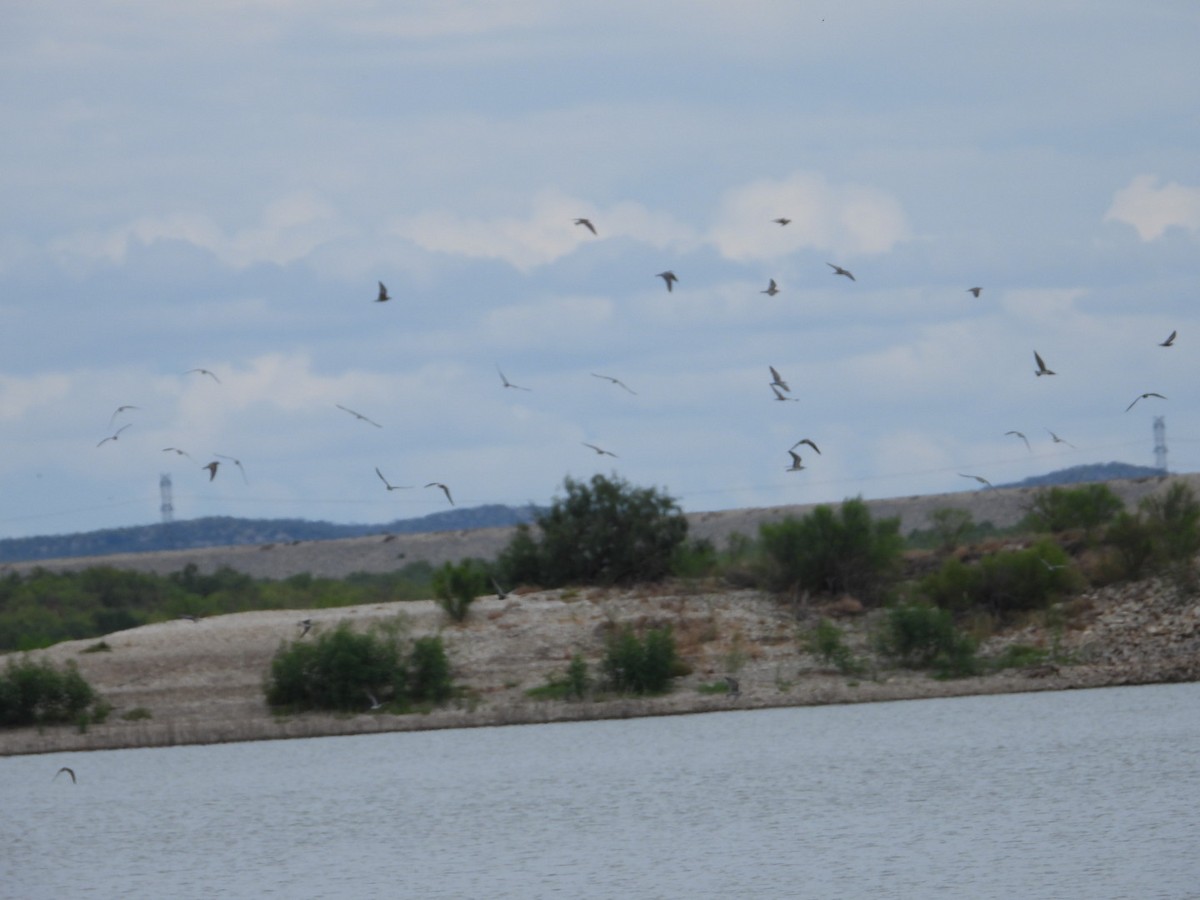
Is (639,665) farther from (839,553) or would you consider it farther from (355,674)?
(839,553)

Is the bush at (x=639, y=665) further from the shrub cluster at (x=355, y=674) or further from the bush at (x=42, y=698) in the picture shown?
the bush at (x=42, y=698)

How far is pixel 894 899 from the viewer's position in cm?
2802

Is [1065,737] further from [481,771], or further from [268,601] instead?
[268,601]

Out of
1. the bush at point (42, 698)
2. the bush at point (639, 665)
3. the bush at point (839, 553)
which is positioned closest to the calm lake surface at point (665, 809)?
the bush at point (639, 665)

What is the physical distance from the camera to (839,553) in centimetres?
6862

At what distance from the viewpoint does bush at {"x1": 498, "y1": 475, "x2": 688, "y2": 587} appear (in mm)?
72750

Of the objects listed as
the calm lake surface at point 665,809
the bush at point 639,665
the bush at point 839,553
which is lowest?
the calm lake surface at point 665,809

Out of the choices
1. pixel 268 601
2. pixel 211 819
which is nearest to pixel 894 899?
pixel 211 819

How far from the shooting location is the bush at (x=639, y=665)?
58.4 metres

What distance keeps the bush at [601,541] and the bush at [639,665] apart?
13.3 metres

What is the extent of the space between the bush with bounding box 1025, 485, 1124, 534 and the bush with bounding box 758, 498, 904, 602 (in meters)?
7.86

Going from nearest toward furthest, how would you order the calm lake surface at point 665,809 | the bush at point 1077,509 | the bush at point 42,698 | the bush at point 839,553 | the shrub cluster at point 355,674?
the calm lake surface at point 665,809, the shrub cluster at point 355,674, the bush at point 42,698, the bush at point 839,553, the bush at point 1077,509

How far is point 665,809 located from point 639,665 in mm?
19049

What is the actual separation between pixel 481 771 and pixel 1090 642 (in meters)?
23.4
